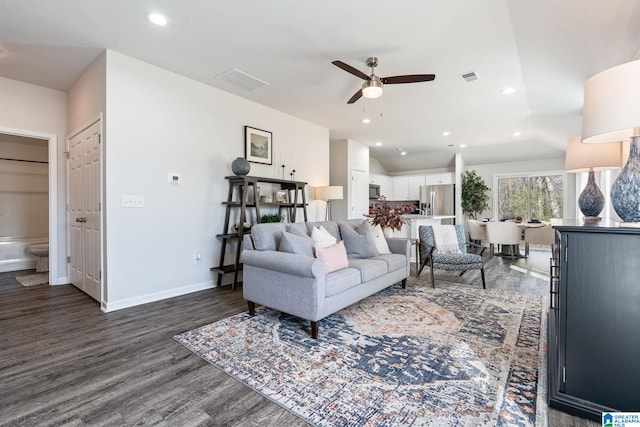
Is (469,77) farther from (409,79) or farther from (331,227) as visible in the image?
(331,227)

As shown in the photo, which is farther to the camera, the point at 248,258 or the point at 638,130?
the point at 248,258

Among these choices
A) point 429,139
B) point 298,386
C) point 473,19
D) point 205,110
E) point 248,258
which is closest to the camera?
point 298,386

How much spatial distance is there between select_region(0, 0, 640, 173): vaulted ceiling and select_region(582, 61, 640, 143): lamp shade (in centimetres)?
128

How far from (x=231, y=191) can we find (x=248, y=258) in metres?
1.55

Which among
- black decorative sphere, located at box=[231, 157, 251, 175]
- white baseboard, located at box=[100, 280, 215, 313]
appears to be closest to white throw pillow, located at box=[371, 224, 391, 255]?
black decorative sphere, located at box=[231, 157, 251, 175]

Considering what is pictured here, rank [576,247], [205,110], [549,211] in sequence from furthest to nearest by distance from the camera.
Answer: [549,211]
[205,110]
[576,247]

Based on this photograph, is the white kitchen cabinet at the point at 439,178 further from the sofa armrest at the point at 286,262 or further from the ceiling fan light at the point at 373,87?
Result: the sofa armrest at the point at 286,262

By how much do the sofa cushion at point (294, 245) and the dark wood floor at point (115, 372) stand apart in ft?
3.04

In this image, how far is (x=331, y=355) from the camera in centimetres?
218

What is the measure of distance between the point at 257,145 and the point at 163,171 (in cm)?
147

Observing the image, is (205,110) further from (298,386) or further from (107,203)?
(298,386)

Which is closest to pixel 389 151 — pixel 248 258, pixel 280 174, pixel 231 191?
pixel 280 174

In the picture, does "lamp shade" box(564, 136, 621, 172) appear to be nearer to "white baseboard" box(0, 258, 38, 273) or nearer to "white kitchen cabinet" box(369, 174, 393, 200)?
"white kitchen cabinet" box(369, 174, 393, 200)

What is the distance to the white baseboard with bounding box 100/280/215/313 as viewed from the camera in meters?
3.11
